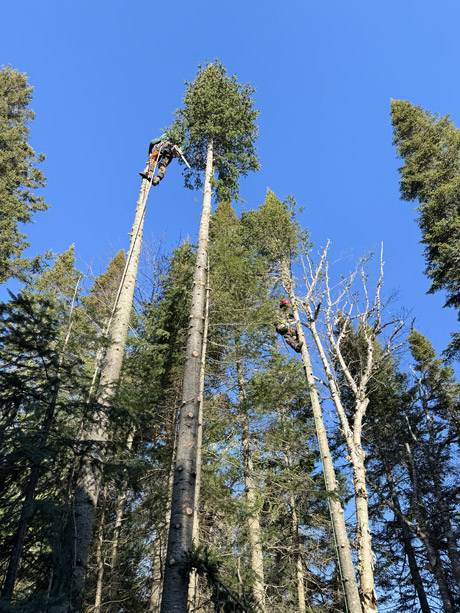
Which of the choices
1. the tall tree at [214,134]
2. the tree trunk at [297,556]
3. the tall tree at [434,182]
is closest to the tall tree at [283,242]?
the tree trunk at [297,556]

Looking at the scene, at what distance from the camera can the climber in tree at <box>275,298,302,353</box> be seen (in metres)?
11.3

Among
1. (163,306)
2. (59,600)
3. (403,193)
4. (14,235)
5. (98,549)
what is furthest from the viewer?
(403,193)

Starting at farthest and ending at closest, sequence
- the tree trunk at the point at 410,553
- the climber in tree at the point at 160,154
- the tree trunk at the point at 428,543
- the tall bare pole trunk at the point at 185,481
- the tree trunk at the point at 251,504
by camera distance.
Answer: the tree trunk at the point at 410,553, the tree trunk at the point at 428,543, the climber in tree at the point at 160,154, the tree trunk at the point at 251,504, the tall bare pole trunk at the point at 185,481

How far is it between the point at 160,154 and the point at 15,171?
8308 mm

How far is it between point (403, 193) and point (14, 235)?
14.8 m

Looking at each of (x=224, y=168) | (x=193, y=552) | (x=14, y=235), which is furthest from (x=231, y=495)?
(x=14, y=235)

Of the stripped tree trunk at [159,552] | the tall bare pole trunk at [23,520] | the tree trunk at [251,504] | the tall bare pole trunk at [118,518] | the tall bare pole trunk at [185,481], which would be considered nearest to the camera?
the tall bare pole trunk at [23,520]

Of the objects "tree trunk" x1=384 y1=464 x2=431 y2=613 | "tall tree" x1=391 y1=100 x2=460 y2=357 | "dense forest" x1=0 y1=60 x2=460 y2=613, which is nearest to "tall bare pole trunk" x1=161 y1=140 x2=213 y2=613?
"dense forest" x1=0 y1=60 x2=460 y2=613

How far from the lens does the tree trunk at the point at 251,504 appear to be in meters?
7.27

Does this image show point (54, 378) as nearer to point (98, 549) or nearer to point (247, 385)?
point (98, 549)

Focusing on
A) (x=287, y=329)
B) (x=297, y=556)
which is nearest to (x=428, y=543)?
(x=297, y=556)

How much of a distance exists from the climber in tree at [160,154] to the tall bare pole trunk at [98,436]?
1588mm

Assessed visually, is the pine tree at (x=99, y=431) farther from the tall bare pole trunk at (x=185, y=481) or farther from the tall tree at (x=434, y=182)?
the tall tree at (x=434, y=182)

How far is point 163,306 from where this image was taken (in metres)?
10.2
